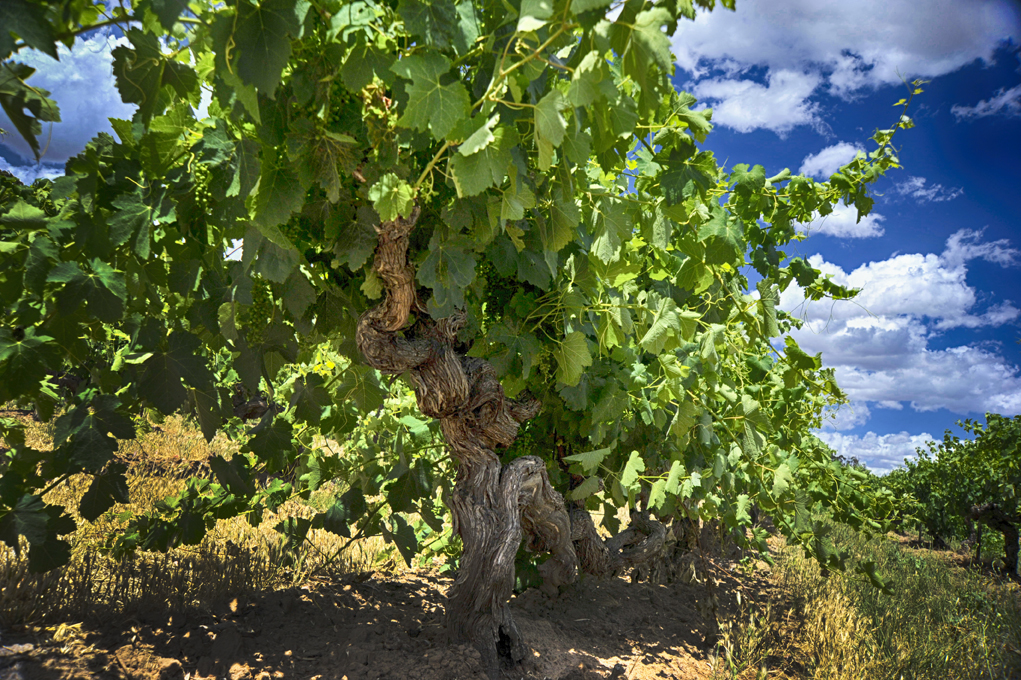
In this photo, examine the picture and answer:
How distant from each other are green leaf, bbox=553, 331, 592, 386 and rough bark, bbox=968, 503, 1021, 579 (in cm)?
1006

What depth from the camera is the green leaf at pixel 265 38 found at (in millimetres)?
1199

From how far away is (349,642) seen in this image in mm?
2992

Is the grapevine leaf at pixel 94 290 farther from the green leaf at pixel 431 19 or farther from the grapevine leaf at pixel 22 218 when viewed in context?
the green leaf at pixel 431 19

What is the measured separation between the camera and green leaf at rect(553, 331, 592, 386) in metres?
2.33

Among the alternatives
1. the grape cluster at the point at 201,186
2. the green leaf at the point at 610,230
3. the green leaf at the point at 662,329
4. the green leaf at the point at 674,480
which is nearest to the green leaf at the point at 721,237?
the green leaf at the point at 662,329

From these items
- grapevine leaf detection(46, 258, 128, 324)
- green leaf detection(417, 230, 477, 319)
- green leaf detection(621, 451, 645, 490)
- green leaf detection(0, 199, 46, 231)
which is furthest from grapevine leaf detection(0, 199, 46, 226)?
green leaf detection(621, 451, 645, 490)

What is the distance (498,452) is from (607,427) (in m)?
0.86

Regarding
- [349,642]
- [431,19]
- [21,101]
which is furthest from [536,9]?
[349,642]

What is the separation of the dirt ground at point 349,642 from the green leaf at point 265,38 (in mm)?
2535

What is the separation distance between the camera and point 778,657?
4.18 meters

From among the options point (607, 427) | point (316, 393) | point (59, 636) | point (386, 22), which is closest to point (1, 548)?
point (59, 636)

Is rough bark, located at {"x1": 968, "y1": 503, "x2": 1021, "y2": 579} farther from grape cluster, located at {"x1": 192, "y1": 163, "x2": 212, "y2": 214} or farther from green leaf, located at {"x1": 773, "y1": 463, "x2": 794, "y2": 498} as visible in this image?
grape cluster, located at {"x1": 192, "y1": 163, "x2": 212, "y2": 214}

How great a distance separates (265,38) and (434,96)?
1.21ft

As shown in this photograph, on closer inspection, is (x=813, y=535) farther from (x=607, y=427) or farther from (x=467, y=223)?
(x=467, y=223)
